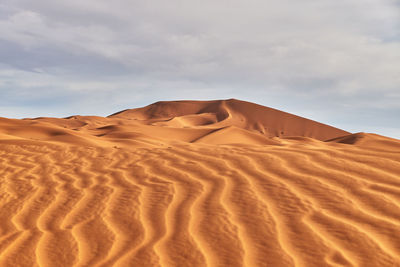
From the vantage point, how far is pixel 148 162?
18.4ft

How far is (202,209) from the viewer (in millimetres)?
3342

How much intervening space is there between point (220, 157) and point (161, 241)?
3113mm

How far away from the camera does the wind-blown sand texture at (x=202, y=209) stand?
8.04 feet

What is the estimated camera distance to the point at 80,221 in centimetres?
314

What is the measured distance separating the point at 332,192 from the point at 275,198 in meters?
0.66

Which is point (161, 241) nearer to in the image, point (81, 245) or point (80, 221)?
point (81, 245)

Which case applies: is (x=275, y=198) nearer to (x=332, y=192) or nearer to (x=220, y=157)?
(x=332, y=192)

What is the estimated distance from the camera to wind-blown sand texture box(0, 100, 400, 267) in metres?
2.45

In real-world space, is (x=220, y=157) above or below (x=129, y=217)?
above

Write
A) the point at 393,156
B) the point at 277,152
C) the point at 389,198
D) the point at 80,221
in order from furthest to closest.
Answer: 1. the point at 277,152
2. the point at 393,156
3. the point at 389,198
4. the point at 80,221

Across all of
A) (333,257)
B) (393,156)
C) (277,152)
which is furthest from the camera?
(277,152)

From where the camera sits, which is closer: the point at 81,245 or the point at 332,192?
the point at 81,245

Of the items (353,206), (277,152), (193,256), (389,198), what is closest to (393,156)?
(277,152)

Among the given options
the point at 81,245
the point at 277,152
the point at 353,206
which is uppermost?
the point at 277,152
